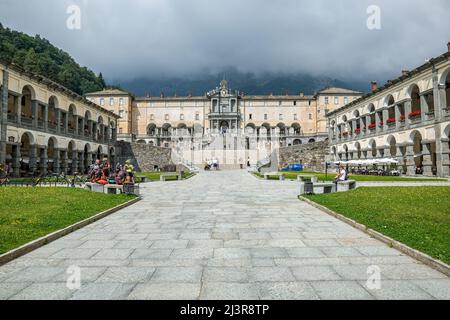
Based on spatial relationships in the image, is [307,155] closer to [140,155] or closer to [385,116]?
[385,116]

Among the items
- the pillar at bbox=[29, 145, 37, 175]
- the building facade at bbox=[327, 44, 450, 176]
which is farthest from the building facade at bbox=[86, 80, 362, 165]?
the pillar at bbox=[29, 145, 37, 175]

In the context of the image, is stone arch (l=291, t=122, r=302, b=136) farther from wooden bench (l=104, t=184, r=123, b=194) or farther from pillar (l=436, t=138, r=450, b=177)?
wooden bench (l=104, t=184, r=123, b=194)

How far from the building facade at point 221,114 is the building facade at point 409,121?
124ft

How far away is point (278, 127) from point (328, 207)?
83.6 m

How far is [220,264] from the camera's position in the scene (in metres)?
5.27

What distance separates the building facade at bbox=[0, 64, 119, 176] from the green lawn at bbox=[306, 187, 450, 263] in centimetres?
2631

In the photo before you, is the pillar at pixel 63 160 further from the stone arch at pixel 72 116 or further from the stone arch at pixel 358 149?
the stone arch at pixel 358 149

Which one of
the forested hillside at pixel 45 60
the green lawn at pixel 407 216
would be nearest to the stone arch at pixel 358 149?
the green lawn at pixel 407 216

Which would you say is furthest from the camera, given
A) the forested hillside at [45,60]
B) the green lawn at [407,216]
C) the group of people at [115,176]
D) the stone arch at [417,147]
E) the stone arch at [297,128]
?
the stone arch at [297,128]

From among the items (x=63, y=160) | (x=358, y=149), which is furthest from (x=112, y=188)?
(x=358, y=149)

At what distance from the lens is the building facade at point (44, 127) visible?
2969 centimetres

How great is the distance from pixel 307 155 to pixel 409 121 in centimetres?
2375

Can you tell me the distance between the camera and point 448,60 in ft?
95.5
